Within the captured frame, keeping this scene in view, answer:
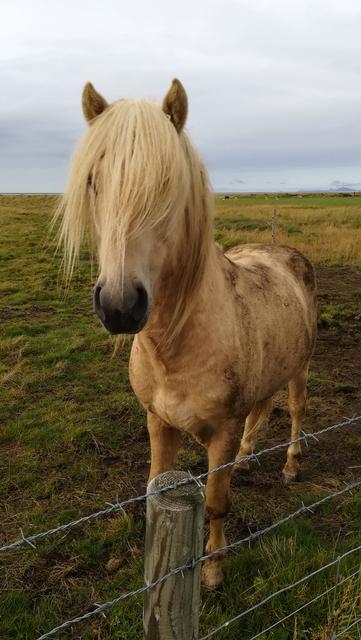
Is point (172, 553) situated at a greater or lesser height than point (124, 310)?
lesser

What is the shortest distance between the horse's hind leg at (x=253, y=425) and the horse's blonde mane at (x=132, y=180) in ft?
6.93

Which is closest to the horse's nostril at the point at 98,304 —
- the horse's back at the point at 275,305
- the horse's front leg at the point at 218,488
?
the horse's back at the point at 275,305

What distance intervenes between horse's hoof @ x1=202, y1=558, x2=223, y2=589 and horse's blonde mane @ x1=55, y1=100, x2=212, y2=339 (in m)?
1.76

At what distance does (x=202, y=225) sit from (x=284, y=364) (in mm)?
1479

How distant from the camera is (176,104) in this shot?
1.93 m

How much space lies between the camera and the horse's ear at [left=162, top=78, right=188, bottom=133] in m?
1.89

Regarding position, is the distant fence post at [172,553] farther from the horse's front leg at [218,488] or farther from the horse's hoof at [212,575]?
the horse's hoof at [212,575]

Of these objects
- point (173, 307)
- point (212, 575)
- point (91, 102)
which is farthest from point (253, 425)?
point (91, 102)

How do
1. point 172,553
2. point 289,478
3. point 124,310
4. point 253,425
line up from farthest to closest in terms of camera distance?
point 253,425, point 289,478, point 124,310, point 172,553

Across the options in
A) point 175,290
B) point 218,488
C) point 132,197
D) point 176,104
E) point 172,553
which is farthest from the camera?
point 218,488

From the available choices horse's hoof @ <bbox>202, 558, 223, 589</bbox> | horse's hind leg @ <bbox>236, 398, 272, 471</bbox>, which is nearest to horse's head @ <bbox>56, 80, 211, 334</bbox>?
horse's hoof @ <bbox>202, 558, 223, 589</bbox>

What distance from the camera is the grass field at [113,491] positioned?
8.27ft

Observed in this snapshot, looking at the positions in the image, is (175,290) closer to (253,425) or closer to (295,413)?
(253,425)

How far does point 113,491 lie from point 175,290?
210 cm
